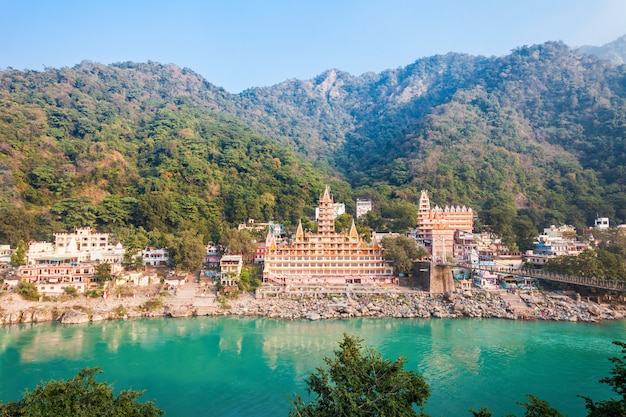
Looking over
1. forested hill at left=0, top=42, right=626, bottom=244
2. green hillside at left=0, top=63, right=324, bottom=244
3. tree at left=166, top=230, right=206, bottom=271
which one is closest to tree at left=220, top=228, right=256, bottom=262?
tree at left=166, top=230, right=206, bottom=271

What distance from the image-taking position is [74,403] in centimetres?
948

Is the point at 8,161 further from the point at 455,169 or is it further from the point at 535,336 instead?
the point at 455,169

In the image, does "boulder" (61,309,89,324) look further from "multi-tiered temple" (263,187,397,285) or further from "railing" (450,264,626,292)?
"railing" (450,264,626,292)

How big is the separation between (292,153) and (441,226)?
31474 millimetres

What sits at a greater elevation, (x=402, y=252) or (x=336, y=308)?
(x=402, y=252)

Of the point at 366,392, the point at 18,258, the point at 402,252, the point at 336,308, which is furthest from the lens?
the point at 402,252

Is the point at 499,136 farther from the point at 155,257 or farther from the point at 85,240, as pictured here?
the point at 85,240

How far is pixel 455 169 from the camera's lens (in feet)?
200

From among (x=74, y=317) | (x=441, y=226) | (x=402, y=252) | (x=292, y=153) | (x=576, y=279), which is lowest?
(x=74, y=317)

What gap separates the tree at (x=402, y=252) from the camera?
32.7m

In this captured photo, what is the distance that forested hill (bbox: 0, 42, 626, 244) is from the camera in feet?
Result: 138

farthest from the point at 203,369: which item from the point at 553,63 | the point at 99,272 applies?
the point at 553,63

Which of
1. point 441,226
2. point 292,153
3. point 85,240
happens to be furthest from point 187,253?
point 292,153

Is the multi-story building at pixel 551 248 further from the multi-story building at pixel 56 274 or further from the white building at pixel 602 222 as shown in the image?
the multi-story building at pixel 56 274
